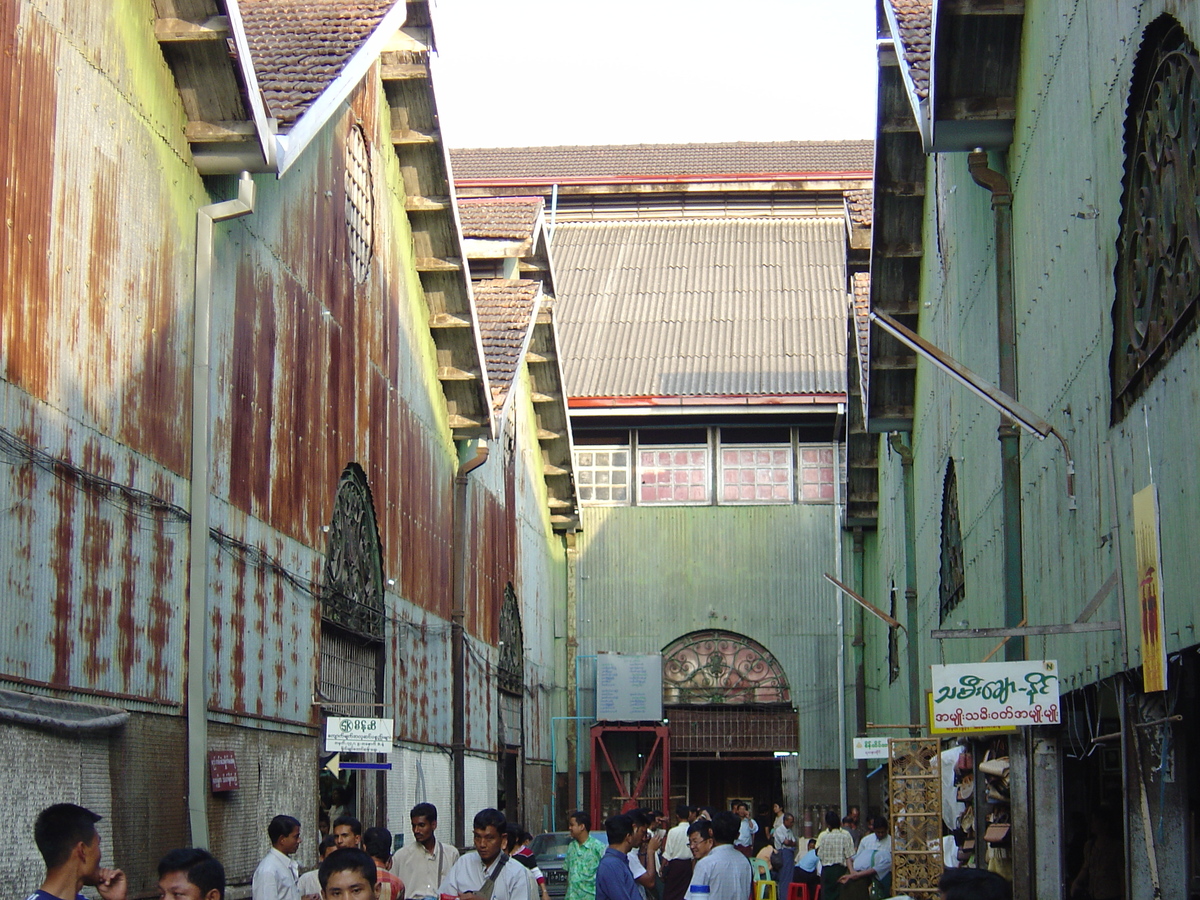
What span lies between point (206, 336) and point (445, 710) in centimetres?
989

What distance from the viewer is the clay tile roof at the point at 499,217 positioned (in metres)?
24.6

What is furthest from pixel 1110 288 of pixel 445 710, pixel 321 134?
pixel 445 710

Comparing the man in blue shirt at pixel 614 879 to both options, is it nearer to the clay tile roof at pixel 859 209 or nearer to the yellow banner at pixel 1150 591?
the yellow banner at pixel 1150 591

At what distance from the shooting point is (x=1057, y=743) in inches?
466

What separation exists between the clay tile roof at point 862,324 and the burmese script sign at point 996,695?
11.0 meters

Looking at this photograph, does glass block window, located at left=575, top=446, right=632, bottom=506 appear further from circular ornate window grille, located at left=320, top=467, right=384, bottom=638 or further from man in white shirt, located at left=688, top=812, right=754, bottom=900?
man in white shirt, located at left=688, top=812, right=754, bottom=900

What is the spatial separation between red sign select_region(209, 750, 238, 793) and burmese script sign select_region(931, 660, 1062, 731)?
17.0 feet

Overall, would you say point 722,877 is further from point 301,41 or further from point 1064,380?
point 301,41

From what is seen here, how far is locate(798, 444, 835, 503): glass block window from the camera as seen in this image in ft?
102

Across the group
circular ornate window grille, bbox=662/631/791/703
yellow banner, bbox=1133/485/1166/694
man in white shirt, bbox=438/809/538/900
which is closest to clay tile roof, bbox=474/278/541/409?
circular ornate window grille, bbox=662/631/791/703

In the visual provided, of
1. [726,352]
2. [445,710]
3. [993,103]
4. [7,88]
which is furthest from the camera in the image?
[726,352]

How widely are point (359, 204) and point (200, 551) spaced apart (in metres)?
6.37

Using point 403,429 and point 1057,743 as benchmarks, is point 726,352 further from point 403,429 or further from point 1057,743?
point 1057,743

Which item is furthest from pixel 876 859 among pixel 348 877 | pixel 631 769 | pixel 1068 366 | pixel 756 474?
pixel 756 474
